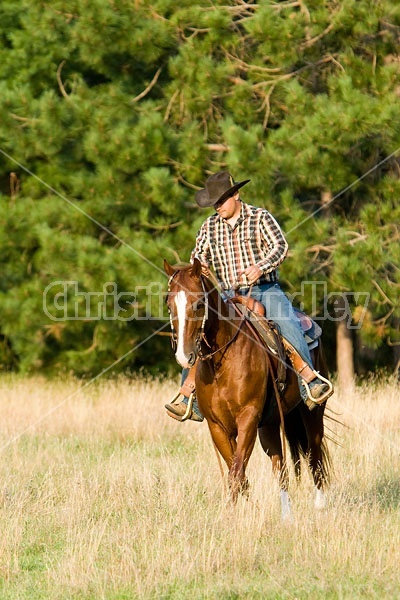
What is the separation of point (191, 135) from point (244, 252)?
7.70 meters

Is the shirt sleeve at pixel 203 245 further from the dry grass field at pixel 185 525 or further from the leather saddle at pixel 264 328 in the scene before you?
the dry grass field at pixel 185 525

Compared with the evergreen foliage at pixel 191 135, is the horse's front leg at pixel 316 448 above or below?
below

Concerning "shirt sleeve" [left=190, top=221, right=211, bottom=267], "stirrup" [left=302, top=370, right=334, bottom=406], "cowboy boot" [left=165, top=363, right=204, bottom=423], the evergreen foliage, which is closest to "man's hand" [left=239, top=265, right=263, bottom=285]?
"shirt sleeve" [left=190, top=221, right=211, bottom=267]

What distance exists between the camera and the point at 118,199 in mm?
15180

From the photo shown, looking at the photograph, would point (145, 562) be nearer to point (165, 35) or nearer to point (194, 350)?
point (194, 350)

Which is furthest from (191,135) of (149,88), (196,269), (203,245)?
(196,269)

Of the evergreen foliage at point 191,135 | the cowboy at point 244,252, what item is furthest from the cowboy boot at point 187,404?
the evergreen foliage at point 191,135

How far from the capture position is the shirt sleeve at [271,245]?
23.2 ft

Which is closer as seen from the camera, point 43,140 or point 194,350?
point 194,350

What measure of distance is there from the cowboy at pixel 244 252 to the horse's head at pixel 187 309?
88 cm

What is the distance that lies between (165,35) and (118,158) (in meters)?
2.10

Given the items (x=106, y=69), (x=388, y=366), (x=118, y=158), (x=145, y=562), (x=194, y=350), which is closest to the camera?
(x=145, y=562)

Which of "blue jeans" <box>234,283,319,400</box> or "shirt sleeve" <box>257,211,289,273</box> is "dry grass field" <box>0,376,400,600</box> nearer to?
"blue jeans" <box>234,283,319,400</box>

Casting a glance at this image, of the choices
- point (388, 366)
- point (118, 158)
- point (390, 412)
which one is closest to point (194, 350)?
point (390, 412)
